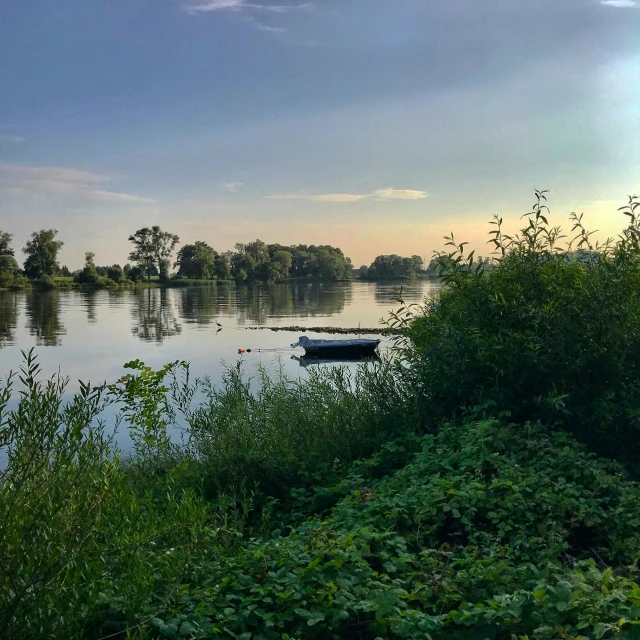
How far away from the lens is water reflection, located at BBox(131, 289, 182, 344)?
34.8 metres

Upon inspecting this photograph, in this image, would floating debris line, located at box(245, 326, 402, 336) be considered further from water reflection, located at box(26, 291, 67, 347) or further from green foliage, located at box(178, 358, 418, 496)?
green foliage, located at box(178, 358, 418, 496)

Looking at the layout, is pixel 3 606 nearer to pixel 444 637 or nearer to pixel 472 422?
pixel 444 637

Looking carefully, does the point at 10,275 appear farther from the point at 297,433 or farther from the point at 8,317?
the point at 297,433

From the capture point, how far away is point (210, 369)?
2230cm

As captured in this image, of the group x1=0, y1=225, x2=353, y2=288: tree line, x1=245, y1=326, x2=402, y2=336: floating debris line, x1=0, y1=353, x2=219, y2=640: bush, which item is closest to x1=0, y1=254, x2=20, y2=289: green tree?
x1=0, y1=225, x2=353, y2=288: tree line

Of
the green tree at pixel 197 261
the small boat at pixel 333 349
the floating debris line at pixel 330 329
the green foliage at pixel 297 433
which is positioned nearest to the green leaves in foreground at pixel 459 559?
the green foliage at pixel 297 433

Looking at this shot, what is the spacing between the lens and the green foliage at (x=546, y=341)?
618 cm

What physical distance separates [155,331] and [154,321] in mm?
6216

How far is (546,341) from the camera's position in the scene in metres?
6.43

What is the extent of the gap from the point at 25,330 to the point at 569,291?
35.0 m

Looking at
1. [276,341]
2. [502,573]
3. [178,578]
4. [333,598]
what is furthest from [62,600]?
[276,341]

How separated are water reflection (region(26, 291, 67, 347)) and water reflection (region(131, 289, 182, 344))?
4294mm

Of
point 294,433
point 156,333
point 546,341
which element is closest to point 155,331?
point 156,333

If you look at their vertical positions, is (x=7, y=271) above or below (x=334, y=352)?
above
